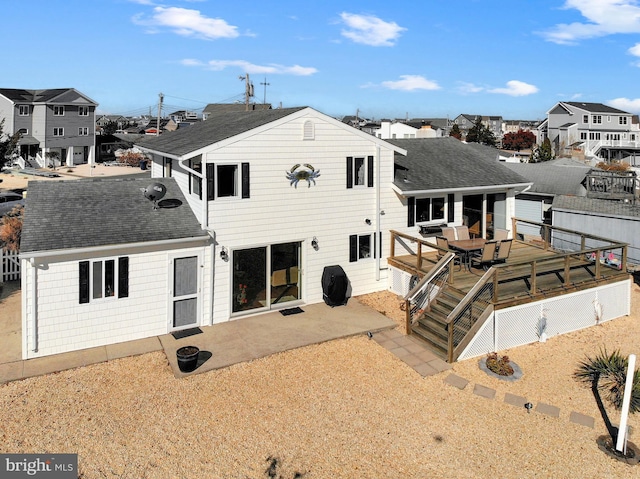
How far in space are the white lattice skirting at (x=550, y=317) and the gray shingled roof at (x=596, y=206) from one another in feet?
21.3

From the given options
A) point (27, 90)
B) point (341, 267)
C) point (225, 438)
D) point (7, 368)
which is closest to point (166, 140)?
point (341, 267)

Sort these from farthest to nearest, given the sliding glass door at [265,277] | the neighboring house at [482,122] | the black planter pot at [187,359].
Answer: the neighboring house at [482,122] < the sliding glass door at [265,277] < the black planter pot at [187,359]

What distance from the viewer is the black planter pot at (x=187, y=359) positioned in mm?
10453

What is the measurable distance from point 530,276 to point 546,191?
1425 cm

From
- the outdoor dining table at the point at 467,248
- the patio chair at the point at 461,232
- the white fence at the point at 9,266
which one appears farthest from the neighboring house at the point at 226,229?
the white fence at the point at 9,266

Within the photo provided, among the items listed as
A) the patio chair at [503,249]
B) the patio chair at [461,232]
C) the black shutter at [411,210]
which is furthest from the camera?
the patio chair at [461,232]

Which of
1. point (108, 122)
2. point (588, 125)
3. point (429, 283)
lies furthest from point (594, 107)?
point (108, 122)

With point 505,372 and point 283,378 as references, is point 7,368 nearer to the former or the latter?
point 283,378

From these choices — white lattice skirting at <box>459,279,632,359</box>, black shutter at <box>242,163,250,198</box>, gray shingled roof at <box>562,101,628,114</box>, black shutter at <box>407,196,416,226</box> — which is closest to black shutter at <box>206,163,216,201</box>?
black shutter at <box>242,163,250,198</box>

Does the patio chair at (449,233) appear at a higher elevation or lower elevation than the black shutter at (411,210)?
lower

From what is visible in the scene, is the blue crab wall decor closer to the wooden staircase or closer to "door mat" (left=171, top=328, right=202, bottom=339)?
"door mat" (left=171, top=328, right=202, bottom=339)

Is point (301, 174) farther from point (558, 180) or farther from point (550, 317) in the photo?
point (558, 180)

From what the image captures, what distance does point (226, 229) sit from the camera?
1322 cm

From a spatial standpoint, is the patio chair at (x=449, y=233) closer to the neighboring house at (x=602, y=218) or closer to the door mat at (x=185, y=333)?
the neighboring house at (x=602, y=218)
